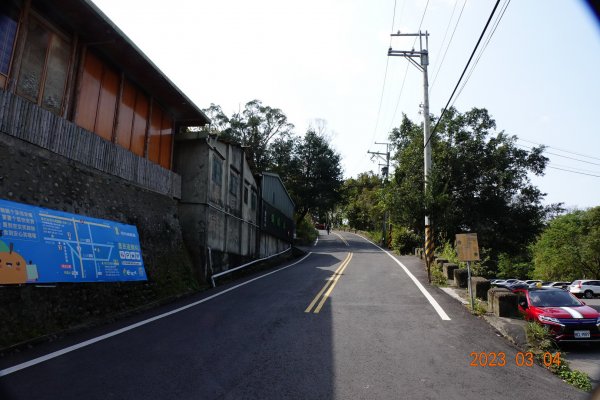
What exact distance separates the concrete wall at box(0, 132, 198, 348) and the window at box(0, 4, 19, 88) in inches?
67.3

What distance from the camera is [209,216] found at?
1756 cm

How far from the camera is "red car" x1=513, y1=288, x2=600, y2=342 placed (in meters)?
9.45

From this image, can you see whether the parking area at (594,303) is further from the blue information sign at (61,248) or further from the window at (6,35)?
the window at (6,35)

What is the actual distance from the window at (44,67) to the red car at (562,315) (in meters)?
13.8

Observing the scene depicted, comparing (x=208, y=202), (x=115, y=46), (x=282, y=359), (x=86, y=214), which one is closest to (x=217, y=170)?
(x=208, y=202)

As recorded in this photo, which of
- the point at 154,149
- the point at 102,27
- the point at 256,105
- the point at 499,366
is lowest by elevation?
the point at 499,366

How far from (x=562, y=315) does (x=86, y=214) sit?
12.6 metres

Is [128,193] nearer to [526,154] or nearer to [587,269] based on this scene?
[526,154]

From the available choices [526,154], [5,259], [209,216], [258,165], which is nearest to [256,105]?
[258,165]

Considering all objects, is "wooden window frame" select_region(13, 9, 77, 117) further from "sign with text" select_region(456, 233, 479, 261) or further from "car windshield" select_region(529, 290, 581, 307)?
"car windshield" select_region(529, 290, 581, 307)

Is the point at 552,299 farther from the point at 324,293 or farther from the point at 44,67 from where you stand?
the point at 44,67

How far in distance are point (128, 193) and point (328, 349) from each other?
8899mm

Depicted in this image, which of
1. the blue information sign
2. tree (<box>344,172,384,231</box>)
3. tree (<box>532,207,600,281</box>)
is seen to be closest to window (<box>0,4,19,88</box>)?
the blue information sign

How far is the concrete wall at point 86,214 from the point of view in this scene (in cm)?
732
